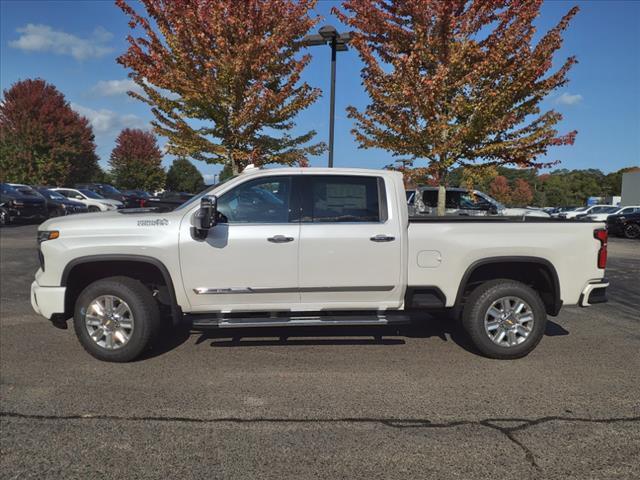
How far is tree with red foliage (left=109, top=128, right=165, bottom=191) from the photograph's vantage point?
5253cm

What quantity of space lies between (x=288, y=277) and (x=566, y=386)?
255cm

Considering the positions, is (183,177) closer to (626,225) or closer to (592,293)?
(626,225)

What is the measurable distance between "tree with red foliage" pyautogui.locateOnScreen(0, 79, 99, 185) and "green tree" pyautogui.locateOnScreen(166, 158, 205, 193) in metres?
30.0

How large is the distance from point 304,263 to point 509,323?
206cm

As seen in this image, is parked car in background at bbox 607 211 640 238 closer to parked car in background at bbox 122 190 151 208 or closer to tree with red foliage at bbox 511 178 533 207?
parked car in background at bbox 122 190 151 208

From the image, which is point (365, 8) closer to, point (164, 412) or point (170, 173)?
point (164, 412)

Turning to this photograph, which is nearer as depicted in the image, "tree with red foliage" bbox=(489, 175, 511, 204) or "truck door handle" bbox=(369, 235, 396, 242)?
"truck door handle" bbox=(369, 235, 396, 242)

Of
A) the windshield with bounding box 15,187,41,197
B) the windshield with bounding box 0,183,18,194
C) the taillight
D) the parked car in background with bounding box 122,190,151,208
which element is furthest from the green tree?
the taillight

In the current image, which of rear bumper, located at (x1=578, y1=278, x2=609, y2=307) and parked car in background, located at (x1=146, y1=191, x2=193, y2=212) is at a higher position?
parked car in background, located at (x1=146, y1=191, x2=193, y2=212)

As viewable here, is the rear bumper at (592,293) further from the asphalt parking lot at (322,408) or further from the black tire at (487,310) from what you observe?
the asphalt parking lot at (322,408)

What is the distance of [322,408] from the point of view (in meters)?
3.63

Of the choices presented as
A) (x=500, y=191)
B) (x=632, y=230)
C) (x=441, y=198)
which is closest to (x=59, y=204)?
(x=441, y=198)

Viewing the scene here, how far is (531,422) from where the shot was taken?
3.40m

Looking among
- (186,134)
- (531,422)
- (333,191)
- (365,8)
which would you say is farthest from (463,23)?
(531,422)
